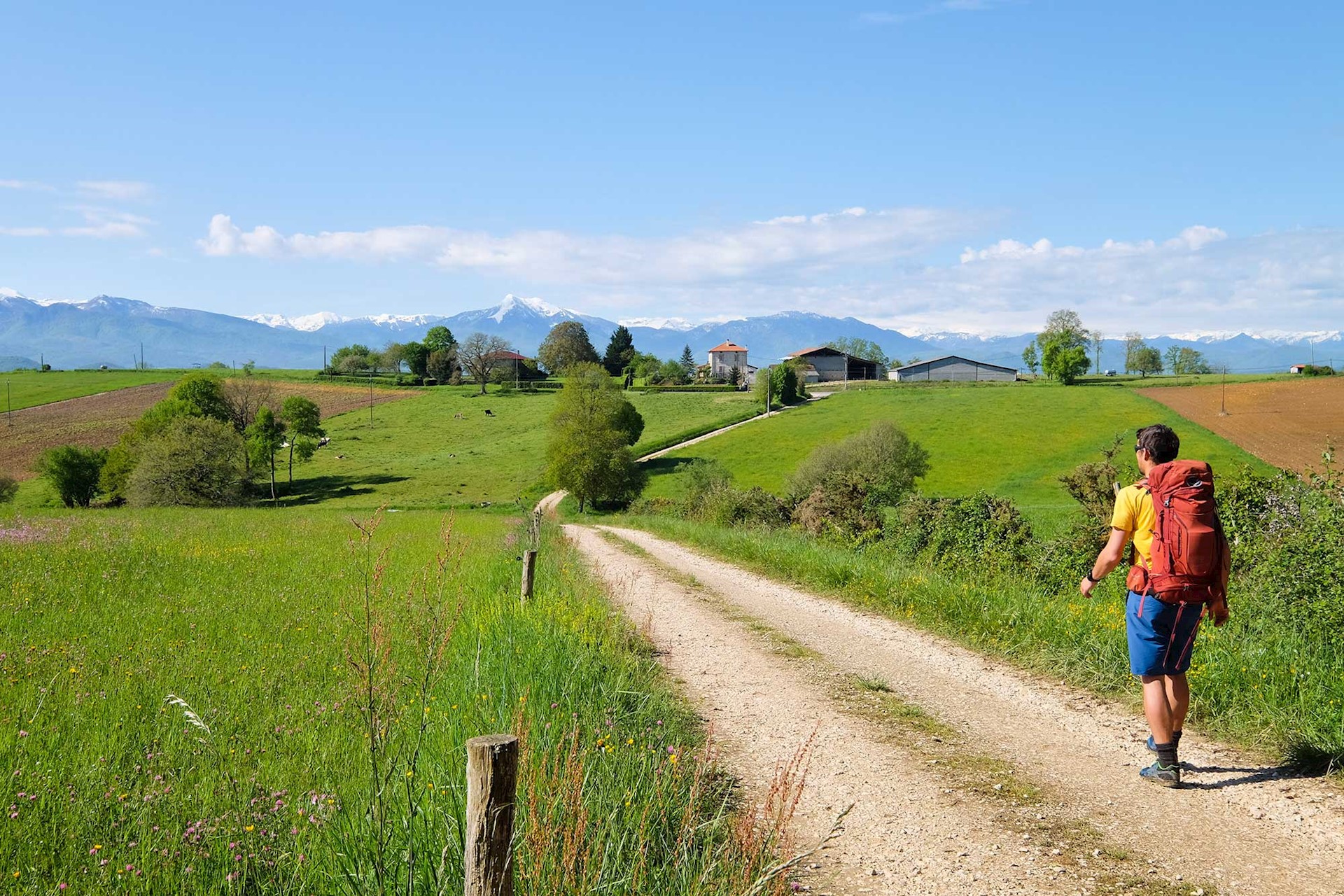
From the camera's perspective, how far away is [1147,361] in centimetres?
16525

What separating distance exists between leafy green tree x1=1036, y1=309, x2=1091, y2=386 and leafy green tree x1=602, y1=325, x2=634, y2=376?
68.1m

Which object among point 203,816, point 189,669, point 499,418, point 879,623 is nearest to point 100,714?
point 189,669

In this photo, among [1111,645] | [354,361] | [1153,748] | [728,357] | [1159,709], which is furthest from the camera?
[728,357]

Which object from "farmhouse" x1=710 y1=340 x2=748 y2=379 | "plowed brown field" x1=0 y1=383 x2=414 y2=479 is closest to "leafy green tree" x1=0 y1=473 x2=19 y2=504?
"plowed brown field" x1=0 y1=383 x2=414 y2=479

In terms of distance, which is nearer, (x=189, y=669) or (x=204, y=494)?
(x=189, y=669)

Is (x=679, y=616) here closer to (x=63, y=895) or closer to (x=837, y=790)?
(x=837, y=790)

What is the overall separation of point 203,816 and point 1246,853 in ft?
19.1

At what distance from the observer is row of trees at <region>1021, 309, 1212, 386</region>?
113 metres

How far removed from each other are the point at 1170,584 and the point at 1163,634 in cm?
40

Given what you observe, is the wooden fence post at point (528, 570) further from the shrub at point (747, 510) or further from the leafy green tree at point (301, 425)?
the leafy green tree at point (301, 425)

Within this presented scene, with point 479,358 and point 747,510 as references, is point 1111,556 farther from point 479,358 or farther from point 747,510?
point 479,358

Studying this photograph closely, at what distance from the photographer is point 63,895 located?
374 centimetres

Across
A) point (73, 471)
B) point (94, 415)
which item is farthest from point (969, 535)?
point (94, 415)

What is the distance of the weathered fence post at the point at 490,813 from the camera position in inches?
108
